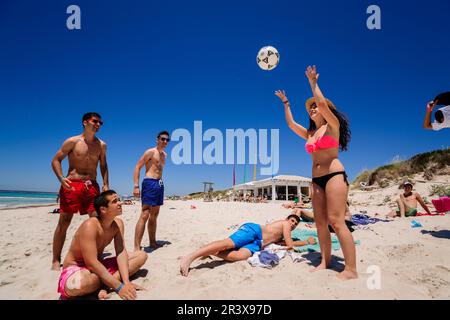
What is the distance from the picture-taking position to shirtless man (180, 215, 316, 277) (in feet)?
10.4

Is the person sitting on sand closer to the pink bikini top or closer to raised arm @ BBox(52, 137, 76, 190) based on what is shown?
the pink bikini top

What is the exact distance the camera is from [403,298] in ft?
7.06

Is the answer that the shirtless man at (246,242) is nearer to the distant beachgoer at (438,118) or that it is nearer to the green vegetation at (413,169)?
the distant beachgoer at (438,118)

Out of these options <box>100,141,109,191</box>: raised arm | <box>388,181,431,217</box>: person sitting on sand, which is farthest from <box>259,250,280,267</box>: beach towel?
<box>388,181,431,217</box>: person sitting on sand

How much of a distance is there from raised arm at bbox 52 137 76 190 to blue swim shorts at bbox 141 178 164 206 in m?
1.16

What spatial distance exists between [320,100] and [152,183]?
3.03 meters

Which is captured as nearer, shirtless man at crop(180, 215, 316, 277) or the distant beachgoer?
shirtless man at crop(180, 215, 316, 277)

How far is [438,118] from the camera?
3.81m

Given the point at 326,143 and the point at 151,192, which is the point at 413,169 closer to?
the point at 326,143

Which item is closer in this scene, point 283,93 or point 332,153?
point 332,153

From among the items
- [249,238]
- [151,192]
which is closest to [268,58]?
[151,192]
